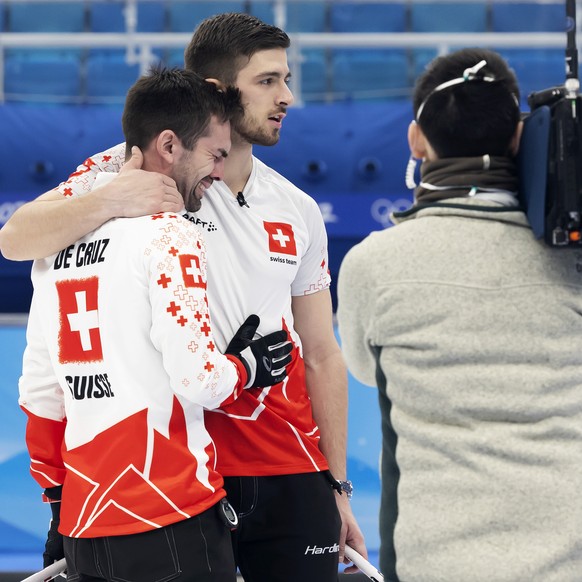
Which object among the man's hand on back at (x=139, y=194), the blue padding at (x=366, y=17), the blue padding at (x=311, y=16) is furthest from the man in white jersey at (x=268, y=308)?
the blue padding at (x=366, y=17)

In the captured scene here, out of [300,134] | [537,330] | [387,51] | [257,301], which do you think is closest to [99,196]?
[257,301]

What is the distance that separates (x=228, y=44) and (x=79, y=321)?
0.99m

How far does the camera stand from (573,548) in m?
1.60

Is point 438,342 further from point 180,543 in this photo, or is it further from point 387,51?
point 387,51

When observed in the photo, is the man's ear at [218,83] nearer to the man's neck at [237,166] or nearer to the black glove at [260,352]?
the man's neck at [237,166]

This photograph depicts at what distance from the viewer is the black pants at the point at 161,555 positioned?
6.57 ft

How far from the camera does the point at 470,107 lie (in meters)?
1.71

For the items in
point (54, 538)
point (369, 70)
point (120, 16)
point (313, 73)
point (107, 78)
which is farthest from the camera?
point (120, 16)

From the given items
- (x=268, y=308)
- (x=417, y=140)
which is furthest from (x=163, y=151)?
(x=417, y=140)

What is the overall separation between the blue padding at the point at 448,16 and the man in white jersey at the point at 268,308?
7315 mm

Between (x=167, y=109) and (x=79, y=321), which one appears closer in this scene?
(x=79, y=321)

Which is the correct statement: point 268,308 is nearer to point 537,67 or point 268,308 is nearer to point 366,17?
point 537,67

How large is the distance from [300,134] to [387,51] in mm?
2463

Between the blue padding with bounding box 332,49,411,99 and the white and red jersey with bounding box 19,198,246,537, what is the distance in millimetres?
7363
